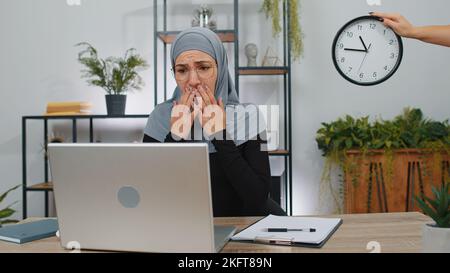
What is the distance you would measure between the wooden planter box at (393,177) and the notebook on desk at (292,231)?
1660 mm

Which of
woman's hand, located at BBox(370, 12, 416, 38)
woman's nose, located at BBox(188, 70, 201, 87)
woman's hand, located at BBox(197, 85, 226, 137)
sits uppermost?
woman's hand, located at BBox(370, 12, 416, 38)

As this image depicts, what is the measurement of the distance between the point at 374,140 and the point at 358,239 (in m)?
1.90

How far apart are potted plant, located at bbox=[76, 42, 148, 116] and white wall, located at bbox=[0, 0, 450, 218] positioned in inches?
4.5

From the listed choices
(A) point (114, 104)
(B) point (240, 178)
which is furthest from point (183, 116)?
(A) point (114, 104)

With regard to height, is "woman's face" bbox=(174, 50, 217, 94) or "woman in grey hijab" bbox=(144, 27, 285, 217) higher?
"woman's face" bbox=(174, 50, 217, 94)

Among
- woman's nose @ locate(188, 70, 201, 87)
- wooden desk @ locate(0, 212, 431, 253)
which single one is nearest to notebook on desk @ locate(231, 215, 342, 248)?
wooden desk @ locate(0, 212, 431, 253)

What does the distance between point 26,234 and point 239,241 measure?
520 millimetres

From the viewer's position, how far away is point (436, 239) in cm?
80

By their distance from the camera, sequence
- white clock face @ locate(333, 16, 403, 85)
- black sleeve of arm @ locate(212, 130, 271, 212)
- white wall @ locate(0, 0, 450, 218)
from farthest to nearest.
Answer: white wall @ locate(0, 0, 450, 218) < white clock face @ locate(333, 16, 403, 85) < black sleeve of arm @ locate(212, 130, 271, 212)

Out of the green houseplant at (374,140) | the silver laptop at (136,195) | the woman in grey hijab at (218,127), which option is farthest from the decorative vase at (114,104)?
the silver laptop at (136,195)

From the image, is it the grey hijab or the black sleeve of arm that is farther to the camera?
the grey hijab

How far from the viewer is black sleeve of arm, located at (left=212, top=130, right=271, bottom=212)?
1454 millimetres

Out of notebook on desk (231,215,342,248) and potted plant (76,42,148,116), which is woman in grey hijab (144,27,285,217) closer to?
notebook on desk (231,215,342,248)
